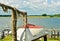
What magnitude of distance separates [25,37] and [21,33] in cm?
32

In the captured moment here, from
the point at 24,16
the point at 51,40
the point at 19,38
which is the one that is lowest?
the point at 51,40

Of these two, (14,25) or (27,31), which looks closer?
(14,25)

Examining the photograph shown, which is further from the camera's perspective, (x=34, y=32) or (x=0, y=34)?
(x=0, y=34)

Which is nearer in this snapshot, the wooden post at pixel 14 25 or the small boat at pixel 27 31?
the wooden post at pixel 14 25

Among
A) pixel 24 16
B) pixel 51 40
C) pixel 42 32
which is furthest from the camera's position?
pixel 51 40

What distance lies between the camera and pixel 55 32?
73.3 ft

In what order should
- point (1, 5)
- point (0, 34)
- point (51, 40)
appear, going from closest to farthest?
point (1, 5), point (51, 40), point (0, 34)

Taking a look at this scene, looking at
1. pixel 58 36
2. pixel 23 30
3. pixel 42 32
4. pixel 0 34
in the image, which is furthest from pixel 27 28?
pixel 0 34

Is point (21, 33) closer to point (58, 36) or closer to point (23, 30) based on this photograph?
point (23, 30)

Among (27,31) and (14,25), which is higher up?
(14,25)

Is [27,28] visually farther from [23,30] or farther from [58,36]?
[58,36]

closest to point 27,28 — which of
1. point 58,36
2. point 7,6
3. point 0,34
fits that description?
point 7,6

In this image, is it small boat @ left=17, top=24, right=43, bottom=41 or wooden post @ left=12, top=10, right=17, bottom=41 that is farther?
small boat @ left=17, top=24, right=43, bottom=41

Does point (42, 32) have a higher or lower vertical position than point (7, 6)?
lower
